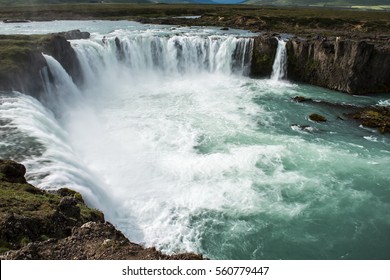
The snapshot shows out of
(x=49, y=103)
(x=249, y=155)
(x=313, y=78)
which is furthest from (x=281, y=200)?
(x=313, y=78)

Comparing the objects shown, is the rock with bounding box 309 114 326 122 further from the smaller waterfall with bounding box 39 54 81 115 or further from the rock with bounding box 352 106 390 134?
the smaller waterfall with bounding box 39 54 81 115

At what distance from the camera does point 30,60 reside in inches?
1246

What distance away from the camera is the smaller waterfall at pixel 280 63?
161 ft

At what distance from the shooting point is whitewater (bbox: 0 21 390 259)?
1741 centimetres

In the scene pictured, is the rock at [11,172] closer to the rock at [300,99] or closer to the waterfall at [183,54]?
the rock at [300,99]

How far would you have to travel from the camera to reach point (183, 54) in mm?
51500

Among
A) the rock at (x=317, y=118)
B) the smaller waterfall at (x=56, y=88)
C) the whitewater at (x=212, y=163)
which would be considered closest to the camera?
the whitewater at (x=212, y=163)

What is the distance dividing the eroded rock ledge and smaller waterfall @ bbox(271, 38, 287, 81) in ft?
135

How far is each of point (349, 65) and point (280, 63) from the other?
9.52 metres

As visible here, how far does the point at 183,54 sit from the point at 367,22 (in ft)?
183

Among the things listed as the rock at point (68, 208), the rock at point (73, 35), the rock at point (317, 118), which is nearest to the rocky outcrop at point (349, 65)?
the rock at point (317, 118)

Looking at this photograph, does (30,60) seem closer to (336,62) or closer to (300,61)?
(300,61)

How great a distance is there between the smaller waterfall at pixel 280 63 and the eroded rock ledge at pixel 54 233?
41.3m
